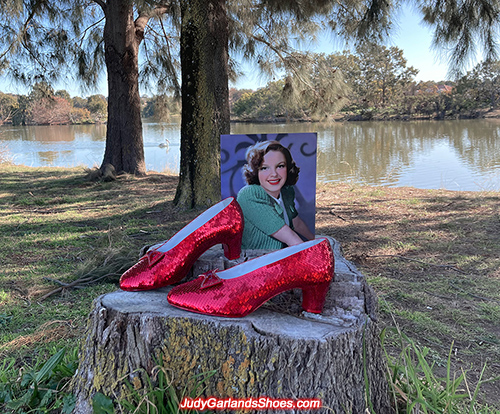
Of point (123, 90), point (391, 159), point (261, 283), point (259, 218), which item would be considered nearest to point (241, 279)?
point (261, 283)

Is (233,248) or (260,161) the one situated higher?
(260,161)

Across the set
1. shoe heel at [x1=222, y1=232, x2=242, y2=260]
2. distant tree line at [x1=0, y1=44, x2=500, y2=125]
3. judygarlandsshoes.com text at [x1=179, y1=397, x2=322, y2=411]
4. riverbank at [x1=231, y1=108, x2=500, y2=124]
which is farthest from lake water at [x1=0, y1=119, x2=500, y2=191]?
riverbank at [x1=231, y1=108, x2=500, y2=124]

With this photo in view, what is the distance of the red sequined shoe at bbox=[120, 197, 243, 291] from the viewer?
1.27 meters

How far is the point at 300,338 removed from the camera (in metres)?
0.99

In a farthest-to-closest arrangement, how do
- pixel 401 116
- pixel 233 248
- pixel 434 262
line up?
pixel 401 116 < pixel 434 262 < pixel 233 248

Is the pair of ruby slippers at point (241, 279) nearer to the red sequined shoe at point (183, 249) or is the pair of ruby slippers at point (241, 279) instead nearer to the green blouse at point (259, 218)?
the red sequined shoe at point (183, 249)

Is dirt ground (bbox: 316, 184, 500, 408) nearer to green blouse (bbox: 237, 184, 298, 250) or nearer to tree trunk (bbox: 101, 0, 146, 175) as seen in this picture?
green blouse (bbox: 237, 184, 298, 250)

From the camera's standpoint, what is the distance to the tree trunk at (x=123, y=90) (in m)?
6.07

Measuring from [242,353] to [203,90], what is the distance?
10.7ft

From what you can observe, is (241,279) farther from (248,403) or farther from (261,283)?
(248,403)

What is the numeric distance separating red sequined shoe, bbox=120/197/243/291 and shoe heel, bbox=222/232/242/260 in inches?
1.1

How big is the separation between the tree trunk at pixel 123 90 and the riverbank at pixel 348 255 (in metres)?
0.92

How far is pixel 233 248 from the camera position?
1499mm

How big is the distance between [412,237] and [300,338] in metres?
2.86
